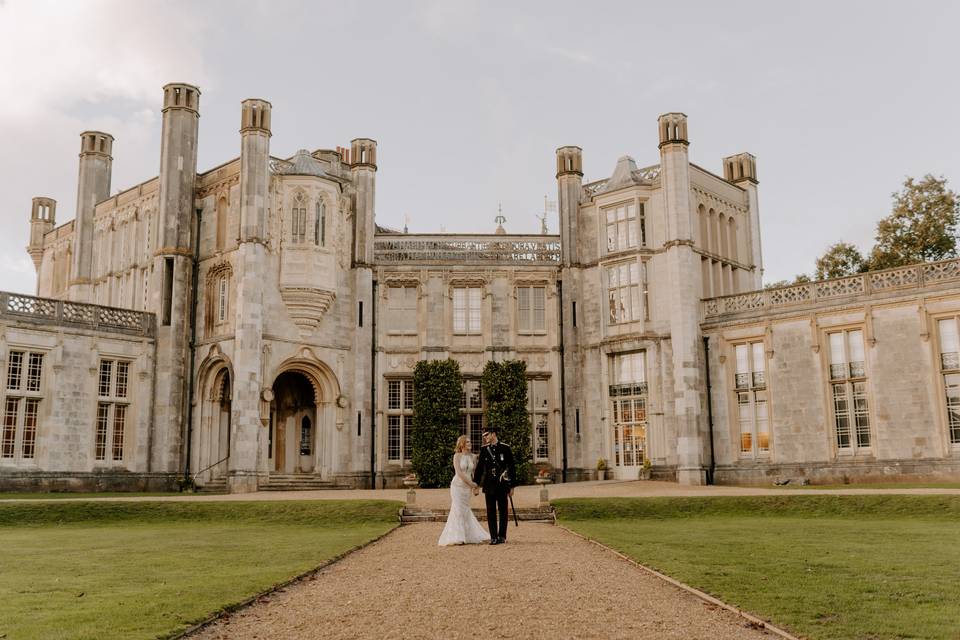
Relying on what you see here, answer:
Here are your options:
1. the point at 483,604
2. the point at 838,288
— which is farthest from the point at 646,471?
the point at 483,604

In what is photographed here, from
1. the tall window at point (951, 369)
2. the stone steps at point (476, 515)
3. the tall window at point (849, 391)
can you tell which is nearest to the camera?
the stone steps at point (476, 515)

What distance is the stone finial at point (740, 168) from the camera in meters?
38.7

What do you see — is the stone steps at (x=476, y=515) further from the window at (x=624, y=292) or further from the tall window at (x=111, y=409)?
the tall window at (x=111, y=409)

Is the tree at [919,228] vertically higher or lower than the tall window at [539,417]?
higher

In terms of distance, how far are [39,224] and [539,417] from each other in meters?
29.4

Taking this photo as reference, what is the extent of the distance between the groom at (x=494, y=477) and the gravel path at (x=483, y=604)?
2078 millimetres

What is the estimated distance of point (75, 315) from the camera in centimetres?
3175

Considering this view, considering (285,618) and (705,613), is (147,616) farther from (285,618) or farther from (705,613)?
(705,613)

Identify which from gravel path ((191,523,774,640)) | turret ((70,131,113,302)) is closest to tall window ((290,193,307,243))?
turret ((70,131,113,302))

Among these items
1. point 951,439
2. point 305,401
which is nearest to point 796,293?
point 951,439

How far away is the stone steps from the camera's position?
22.5 metres

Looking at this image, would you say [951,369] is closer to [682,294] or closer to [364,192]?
[682,294]

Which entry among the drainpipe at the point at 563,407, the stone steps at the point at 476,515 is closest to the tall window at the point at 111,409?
the stone steps at the point at 476,515

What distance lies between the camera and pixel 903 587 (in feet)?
33.0
